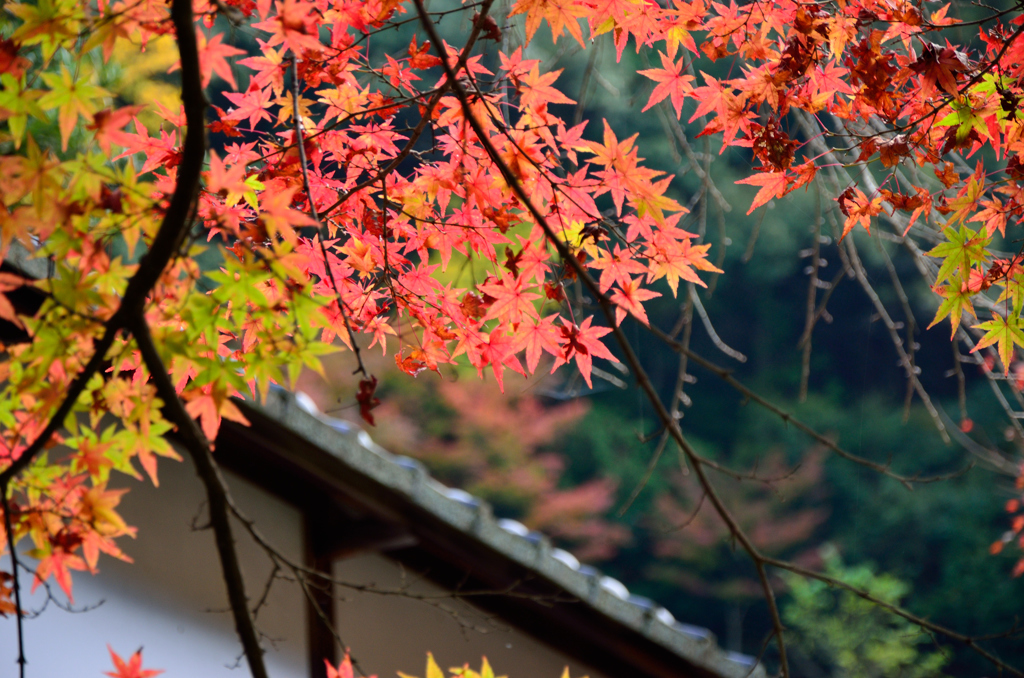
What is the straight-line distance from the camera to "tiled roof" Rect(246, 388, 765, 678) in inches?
101

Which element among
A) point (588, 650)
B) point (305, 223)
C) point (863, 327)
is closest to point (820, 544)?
point (863, 327)

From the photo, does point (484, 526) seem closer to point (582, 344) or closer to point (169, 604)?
point (169, 604)

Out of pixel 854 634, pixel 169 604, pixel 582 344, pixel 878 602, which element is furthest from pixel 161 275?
pixel 854 634

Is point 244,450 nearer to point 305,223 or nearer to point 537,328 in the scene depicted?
point 537,328

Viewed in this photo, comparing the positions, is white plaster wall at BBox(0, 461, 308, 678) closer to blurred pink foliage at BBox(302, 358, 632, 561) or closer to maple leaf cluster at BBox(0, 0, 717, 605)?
maple leaf cluster at BBox(0, 0, 717, 605)

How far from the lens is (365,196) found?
1.66 metres

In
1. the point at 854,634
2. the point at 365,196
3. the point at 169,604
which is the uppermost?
the point at 854,634

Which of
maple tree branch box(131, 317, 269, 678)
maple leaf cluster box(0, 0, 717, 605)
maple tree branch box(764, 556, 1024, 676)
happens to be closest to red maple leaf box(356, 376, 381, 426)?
maple leaf cluster box(0, 0, 717, 605)

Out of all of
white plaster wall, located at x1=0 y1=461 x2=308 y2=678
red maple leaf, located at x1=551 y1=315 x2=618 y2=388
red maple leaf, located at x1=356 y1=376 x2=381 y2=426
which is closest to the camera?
red maple leaf, located at x1=356 y1=376 x2=381 y2=426

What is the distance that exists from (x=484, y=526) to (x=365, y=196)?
1536 mm

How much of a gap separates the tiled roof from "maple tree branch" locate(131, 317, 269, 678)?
1.51m

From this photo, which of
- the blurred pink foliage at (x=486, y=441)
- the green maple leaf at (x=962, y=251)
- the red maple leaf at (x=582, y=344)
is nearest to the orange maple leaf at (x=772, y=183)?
the green maple leaf at (x=962, y=251)

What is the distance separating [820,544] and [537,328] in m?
10.6

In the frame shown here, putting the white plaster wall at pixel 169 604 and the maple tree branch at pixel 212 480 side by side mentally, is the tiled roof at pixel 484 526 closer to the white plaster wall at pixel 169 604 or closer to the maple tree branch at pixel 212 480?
the white plaster wall at pixel 169 604
